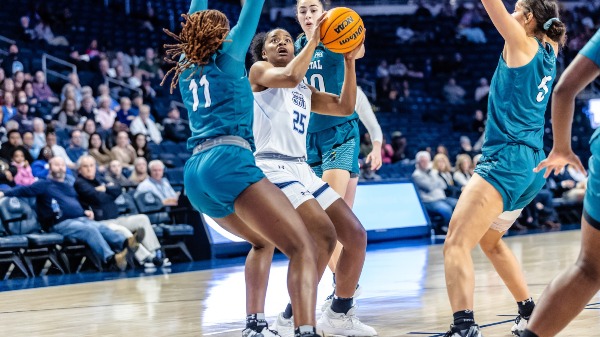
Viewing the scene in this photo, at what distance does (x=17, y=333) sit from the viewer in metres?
5.89

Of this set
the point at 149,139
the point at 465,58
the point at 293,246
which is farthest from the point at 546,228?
the point at 293,246

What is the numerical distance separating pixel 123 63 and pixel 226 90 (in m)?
13.2

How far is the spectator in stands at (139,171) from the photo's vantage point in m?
11.8

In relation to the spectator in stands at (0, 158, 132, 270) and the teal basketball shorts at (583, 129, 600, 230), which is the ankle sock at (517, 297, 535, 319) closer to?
the teal basketball shorts at (583, 129, 600, 230)

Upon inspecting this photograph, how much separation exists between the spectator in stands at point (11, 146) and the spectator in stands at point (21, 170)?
19cm

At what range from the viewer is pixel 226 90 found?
439 cm

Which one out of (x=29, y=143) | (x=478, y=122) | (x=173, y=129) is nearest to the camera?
(x=29, y=143)

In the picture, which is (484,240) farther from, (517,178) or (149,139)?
(149,139)

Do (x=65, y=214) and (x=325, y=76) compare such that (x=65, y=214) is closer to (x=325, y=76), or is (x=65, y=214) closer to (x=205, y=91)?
(x=325, y=76)

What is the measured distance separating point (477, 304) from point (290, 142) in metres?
2.22

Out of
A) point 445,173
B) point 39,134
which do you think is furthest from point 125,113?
point 445,173

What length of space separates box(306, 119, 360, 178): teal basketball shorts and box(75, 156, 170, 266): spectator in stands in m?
5.06

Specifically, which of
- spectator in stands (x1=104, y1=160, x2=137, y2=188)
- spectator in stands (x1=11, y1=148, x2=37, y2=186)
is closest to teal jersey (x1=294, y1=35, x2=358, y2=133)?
spectator in stands (x1=11, y1=148, x2=37, y2=186)

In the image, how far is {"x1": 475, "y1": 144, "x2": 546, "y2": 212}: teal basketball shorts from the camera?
4.78 meters
